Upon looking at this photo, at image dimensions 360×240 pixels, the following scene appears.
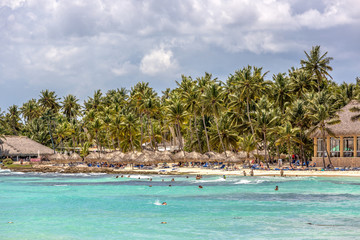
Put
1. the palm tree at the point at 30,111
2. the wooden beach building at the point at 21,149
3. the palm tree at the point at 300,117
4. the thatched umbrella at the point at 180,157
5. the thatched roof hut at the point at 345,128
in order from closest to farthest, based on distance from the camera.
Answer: the thatched roof hut at the point at 345,128, the palm tree at the point at 300,117, the thatched umbrella at the point at 180,157, the wooden beach building at the point at 21,149, the palm tree at the point at 30,111

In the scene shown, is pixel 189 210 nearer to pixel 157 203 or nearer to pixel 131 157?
pixel 157 203

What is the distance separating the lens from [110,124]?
8606 centimetres

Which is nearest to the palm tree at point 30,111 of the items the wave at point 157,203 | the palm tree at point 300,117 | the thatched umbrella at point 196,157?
the thatched umbrella at point 196,157

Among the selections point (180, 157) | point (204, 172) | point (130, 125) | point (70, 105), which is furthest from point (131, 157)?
point (70, 105)

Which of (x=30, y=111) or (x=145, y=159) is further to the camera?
(x=30, y=111)

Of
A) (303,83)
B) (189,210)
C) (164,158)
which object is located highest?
(303,83)

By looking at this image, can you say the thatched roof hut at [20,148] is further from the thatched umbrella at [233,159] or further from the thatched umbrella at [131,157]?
the thatched umbrella at [233,159]

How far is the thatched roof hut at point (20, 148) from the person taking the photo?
311 feet

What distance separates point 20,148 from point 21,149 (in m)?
0.50

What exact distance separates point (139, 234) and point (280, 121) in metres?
49.4

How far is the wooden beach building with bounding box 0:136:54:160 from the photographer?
9469 cm

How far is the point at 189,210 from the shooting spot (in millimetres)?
33219

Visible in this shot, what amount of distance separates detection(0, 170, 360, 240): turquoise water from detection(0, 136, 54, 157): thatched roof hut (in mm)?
45025

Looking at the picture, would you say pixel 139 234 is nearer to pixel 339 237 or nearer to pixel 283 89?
pixel 339 237
